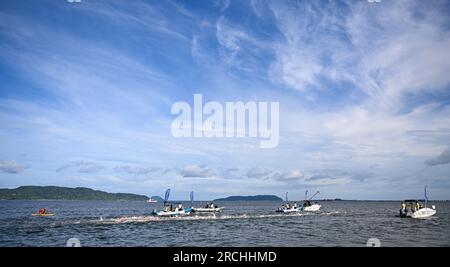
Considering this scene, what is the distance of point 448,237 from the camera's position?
2642cm

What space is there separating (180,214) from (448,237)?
39.9 metres

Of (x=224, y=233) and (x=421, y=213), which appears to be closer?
(x=224, y=233)

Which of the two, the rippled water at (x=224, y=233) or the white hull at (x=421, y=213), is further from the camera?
the white hull at (x=421, y=213)

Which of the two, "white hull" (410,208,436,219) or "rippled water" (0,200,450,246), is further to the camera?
"white hull" (410,208,436,219)
